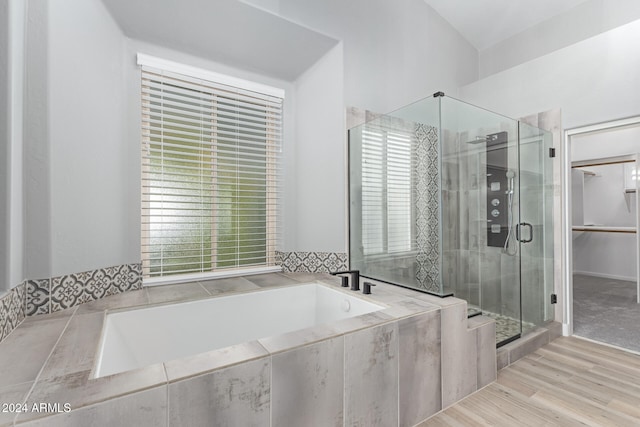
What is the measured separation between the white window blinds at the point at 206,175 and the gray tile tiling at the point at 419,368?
5.10 ft

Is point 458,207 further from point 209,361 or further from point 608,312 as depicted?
point 608,312

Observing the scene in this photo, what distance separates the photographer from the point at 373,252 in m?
2.42

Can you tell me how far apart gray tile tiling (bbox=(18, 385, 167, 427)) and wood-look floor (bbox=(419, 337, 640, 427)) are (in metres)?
1.29

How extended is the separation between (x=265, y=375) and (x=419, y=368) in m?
0.85

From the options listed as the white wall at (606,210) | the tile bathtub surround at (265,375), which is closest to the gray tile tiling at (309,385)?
the tile bathtub surround at (265,375)

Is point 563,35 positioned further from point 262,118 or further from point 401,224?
point 262,118

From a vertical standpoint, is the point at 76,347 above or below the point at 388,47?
below

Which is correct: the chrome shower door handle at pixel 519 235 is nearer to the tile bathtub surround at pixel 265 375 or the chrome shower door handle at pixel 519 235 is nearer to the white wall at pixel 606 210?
the tile bathtub surround at pixel 265 375

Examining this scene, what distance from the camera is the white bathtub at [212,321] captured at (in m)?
1.60

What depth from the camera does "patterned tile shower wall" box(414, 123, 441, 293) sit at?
1.96 m

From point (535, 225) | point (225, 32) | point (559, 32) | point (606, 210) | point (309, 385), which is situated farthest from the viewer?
point (606, 210)

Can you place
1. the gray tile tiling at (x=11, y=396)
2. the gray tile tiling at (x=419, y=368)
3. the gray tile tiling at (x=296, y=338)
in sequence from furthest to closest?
the gray tile tiling at (x=419, y=368) → the gray tile tiling at (x=296, y=338) → the gray tile tiling at (x=11, y=396)

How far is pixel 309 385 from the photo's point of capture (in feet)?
3.78

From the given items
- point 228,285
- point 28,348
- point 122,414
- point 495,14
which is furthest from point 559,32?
point 28,348
